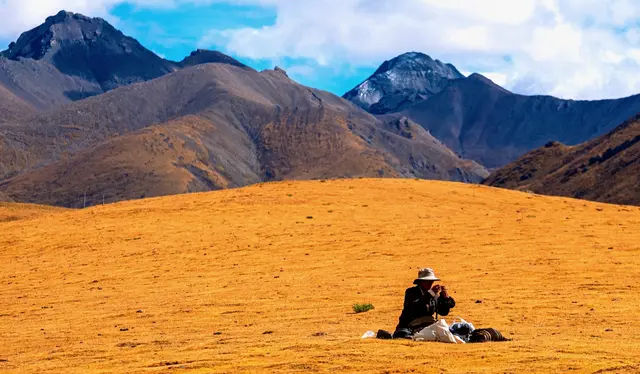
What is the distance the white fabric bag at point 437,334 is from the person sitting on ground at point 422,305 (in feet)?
0.54

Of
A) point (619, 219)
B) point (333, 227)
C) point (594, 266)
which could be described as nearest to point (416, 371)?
point (594, 266)

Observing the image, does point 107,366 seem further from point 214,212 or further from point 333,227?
point 214,212

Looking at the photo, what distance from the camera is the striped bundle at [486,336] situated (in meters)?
13.0

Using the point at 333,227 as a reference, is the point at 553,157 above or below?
above

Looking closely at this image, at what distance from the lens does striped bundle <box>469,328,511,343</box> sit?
42.7ft

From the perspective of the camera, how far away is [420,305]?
43.6ft

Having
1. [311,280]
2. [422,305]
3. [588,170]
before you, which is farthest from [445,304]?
[588,170]

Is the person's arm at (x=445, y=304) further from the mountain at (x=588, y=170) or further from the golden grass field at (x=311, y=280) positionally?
the mountain at (x=588, y=170)

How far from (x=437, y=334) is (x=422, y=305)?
51cm

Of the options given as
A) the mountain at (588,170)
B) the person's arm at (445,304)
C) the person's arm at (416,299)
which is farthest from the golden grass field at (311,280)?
the mountain at (588,170)

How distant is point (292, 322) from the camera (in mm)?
16828

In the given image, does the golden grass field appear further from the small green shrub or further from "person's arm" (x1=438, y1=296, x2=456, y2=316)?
"person's arm" (x1=438, y1=296, x2=456, y2=316)

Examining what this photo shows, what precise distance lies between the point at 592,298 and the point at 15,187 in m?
185

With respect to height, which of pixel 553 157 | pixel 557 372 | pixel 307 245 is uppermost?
pixel 553 157
